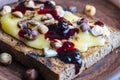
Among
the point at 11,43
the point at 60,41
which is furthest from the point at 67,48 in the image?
the point at 11,43

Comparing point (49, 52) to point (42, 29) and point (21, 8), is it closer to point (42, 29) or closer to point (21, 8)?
point (42, 29)

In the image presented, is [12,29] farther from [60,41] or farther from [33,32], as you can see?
[60,41]

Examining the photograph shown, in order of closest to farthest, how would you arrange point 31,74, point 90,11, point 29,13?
point 31,74, point 29,13, point 90,11

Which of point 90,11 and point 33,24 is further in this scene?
point 90,11

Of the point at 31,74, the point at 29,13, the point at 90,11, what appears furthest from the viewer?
the point at 90,11

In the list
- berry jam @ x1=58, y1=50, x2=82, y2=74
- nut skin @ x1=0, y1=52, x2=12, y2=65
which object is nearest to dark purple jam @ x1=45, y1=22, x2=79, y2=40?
berry jam @ x1=58, y1=50, x2=82, y2=74

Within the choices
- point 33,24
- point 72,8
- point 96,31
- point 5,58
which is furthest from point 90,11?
point 5,58

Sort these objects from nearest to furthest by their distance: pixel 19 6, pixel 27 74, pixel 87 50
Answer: pixel 27 74
pixel 87 50
pixel 19 6

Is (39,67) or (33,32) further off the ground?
(33,32)
